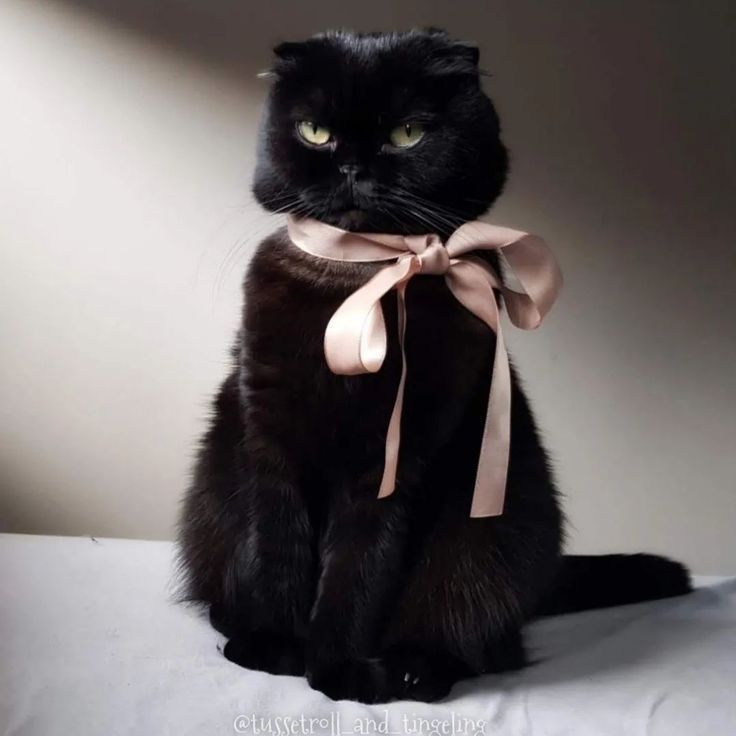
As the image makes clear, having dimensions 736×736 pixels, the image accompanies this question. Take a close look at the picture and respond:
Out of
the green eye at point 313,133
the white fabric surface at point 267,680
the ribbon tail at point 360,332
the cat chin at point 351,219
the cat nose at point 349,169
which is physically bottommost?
the white fabric surface at point 267,680

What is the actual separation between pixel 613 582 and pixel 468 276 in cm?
46

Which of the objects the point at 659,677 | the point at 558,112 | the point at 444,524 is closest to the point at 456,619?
the point at 444,524

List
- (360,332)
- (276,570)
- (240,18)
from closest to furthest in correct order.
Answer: (360,332) → (276,570) → (240,18)

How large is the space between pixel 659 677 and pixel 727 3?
88cm

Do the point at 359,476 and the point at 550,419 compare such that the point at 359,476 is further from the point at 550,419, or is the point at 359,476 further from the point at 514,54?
the point at 514,54

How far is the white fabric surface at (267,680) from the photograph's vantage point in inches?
30.0

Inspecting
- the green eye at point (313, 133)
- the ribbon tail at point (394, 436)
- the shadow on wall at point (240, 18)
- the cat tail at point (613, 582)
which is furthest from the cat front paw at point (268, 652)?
the shadow on wall at point (240, 18)

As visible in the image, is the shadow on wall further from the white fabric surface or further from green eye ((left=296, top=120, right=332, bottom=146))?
the white fabric surface

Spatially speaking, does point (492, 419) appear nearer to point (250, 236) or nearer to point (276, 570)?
point (276, 570)

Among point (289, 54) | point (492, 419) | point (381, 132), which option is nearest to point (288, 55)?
point (289, 54)

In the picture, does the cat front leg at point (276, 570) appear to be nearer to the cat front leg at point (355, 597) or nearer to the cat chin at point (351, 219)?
the cat front leg at point (355, 597)

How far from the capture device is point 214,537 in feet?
3.09

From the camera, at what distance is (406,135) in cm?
79

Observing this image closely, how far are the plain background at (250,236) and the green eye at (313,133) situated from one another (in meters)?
0.46
